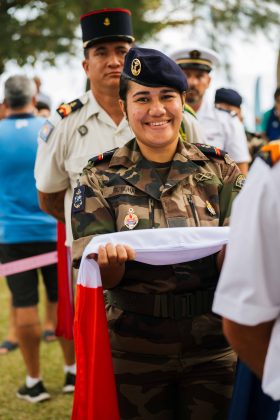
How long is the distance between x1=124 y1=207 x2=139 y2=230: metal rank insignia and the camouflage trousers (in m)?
0.32

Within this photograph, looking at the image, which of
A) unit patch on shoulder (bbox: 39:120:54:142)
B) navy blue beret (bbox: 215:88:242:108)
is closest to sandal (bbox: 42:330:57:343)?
navy blue beret (bbox: 215:88:242:108)

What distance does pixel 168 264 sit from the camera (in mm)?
2361

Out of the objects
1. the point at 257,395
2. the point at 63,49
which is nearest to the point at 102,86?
the point at 257,395

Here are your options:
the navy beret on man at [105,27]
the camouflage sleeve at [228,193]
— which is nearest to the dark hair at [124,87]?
the camouflage sleeve at [228,193]

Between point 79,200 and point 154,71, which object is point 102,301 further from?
point 154,71

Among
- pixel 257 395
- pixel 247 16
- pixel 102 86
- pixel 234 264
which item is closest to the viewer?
pixel 234 264

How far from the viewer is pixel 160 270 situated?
2.38 m

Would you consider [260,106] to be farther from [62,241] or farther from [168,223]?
[168,223]

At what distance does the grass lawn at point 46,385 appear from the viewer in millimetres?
4516

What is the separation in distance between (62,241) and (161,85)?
2.04m

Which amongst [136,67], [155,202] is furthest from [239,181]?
[136,67]

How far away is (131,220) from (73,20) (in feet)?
30.8

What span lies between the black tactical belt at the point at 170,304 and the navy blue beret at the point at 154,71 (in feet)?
2.46

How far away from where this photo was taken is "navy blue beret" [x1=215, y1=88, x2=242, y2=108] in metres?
6.04
